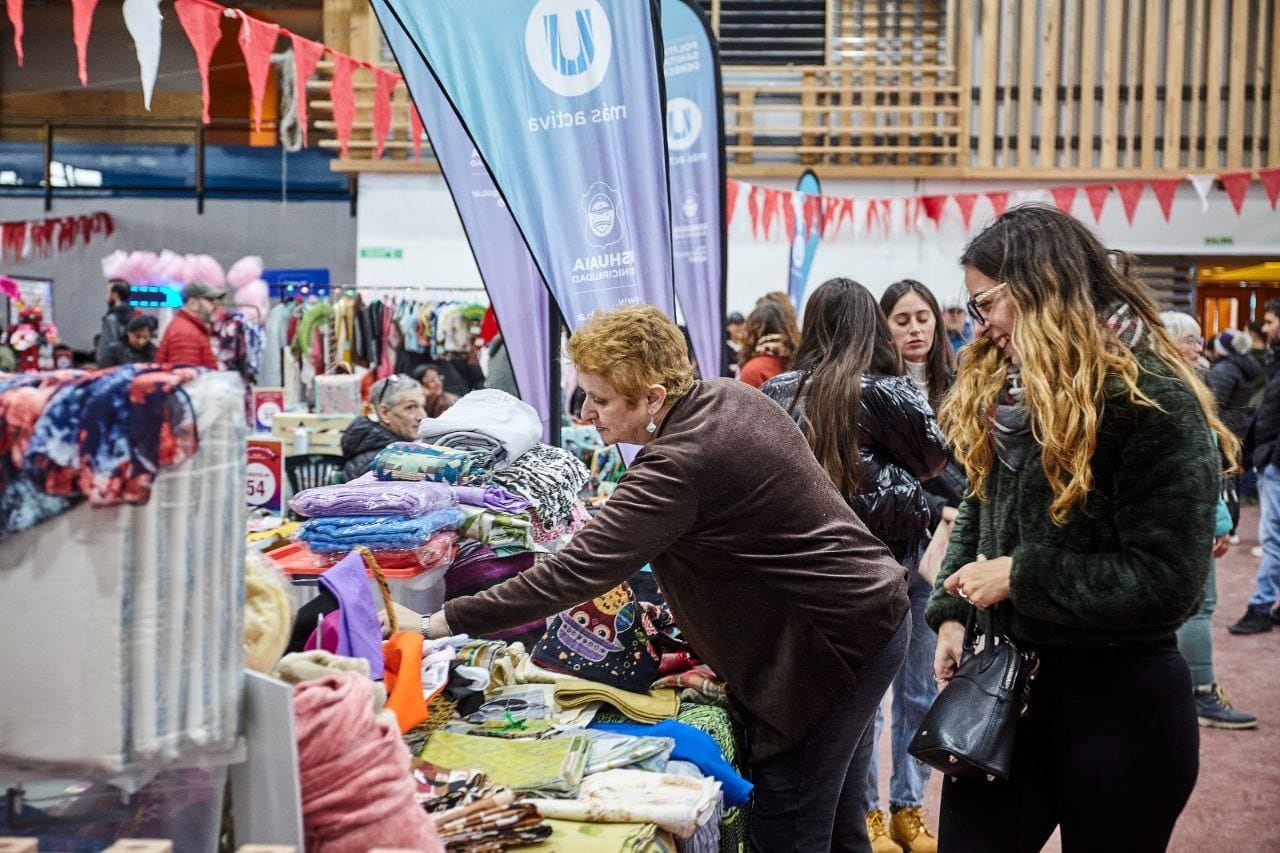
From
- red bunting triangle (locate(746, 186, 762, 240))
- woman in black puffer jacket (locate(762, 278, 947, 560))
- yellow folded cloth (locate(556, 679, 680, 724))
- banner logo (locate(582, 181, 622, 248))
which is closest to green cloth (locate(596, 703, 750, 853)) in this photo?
yellow folded cloth (locate(556, 679, 680, 724))

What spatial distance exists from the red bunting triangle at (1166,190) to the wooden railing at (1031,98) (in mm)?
650

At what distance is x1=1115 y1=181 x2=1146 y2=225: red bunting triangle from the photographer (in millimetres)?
13539

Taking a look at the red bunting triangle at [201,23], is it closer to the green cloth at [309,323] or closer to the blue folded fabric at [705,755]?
the green cloth at [309,323]

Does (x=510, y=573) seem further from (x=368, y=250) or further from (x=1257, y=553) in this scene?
(x=368, y=250)

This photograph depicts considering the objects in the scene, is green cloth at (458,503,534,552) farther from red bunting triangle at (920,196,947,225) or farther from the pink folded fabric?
red bunting triangle at (920,196,947,225)

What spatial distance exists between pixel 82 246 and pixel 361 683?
15.8 meters

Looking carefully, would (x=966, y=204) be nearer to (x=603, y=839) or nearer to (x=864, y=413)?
(x=864, y=413)

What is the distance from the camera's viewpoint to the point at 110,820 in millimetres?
1385

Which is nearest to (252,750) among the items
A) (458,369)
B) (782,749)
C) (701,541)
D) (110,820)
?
(110,820)

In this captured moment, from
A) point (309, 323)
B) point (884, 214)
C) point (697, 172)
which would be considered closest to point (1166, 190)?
point (884, 214)

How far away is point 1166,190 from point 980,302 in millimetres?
12834

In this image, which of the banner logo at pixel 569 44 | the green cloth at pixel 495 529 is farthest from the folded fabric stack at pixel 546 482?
the banner logo at pixel 569 44

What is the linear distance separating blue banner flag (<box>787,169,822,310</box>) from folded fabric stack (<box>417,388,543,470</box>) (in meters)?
Result: 6.88

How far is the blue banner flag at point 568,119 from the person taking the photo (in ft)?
12.4
